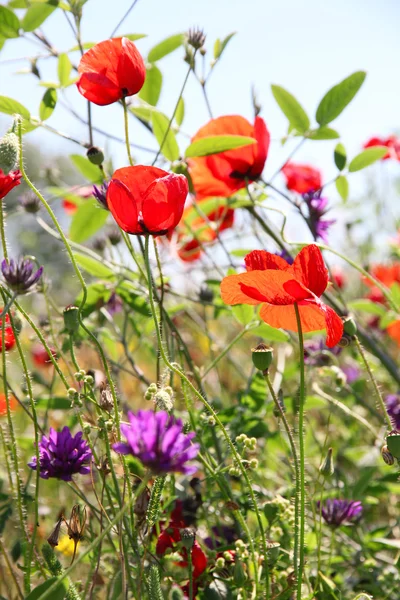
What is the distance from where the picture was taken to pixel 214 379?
2111mm

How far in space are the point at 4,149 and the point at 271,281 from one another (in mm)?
256

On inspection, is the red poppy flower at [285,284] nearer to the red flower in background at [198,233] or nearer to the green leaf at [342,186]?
the green leaf at [342,186]

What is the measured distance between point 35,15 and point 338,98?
441 millimetres

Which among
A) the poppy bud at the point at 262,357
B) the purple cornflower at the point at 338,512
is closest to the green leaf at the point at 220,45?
the poppy bud at the point at 262,357

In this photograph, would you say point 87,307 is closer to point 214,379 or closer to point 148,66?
point 148,66

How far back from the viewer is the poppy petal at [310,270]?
62cm

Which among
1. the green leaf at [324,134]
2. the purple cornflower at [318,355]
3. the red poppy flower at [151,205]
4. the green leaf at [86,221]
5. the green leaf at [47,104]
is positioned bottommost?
the purple cornflower at [318,355]

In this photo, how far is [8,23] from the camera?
0.92 m

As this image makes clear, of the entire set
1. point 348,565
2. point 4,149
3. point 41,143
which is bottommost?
point 348,565

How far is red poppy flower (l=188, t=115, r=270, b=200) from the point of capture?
3.04ft

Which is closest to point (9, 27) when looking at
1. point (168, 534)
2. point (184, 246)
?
point (184, 246)

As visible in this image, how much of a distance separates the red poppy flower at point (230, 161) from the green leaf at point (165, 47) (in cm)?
14

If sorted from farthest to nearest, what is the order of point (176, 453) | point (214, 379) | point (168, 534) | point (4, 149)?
point (214, 379)
point (168, 534)
point (4, 149)
point (176, 453)

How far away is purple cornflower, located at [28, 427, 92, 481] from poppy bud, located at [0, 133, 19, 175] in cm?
26
